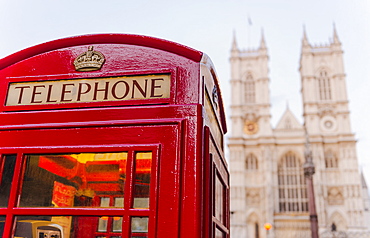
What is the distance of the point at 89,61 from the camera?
1206mm

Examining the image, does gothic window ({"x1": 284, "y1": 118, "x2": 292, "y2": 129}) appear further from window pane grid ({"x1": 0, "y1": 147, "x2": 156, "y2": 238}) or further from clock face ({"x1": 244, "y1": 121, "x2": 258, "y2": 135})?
window pane grid ({"x1": 0, "y1": 147, "x2": 156, "y2": 238})

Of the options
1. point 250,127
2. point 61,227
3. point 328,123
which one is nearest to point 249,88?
point 250,127

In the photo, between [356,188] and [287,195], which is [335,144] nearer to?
[356,188]

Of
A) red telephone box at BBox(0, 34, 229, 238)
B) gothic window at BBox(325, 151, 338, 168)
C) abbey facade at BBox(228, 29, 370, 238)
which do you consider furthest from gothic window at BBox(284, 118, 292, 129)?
red telephone box at BBox(0, 34, 229, 238)

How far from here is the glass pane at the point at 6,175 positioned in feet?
3.41

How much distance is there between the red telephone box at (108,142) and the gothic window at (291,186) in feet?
87.8

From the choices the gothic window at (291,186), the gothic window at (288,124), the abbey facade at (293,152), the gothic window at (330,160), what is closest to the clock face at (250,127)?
the abbey facade at (293,152)

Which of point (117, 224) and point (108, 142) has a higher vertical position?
point (108, 142)

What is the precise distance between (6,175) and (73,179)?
0.20m

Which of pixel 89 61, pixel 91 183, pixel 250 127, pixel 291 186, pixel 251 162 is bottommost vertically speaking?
pixel 91 183

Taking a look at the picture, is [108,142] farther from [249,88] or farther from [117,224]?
[249,88]

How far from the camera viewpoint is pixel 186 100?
1.10 m

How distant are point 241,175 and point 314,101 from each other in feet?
26.1

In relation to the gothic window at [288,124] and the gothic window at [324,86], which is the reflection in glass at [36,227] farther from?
the gothic window at [324,86]
